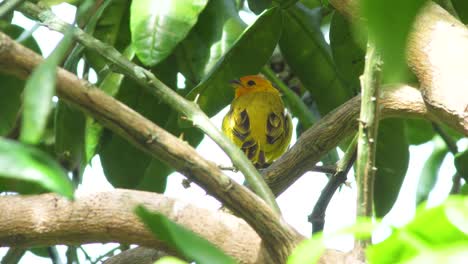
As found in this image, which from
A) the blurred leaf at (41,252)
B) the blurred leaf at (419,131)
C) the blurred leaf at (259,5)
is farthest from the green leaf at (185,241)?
the blurred leaf at (419,131)

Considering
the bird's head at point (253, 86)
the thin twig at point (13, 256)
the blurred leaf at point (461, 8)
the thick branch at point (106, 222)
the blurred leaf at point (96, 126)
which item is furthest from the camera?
the bird's head at point (253, 86)

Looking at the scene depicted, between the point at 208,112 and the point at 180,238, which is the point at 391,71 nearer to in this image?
the point at 180,238

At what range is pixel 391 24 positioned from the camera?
475 millimetres

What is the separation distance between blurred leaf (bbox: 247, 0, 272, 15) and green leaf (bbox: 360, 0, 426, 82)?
285 centimetres

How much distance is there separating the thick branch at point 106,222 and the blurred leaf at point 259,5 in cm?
132

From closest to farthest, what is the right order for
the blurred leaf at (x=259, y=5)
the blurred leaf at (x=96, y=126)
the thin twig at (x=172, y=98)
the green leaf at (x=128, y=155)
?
the thin twig at (x=172, y=98) < the blurred leaf at (x=96, y=126) < the green leaf at (x=128, y=155) < the blurred leaf at (x=259, y=5)

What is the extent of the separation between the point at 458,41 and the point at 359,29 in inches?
68.3

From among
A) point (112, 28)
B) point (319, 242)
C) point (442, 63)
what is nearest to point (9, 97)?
point (112, 28)

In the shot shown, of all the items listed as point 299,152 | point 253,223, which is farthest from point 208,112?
point 253,223

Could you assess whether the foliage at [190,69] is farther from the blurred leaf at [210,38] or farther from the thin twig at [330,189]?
the thin twig at [330,189]

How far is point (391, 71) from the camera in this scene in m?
0.48

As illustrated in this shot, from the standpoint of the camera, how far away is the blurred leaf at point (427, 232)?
1.83ft

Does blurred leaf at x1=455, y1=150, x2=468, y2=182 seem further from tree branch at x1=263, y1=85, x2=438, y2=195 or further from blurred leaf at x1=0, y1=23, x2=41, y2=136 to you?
blurred leaf at x1=0, y1=23, x2=41, y2=136

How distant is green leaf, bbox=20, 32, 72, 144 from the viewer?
560 mm
